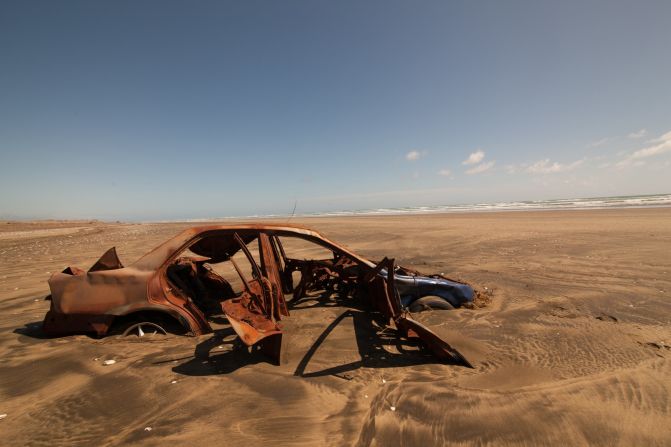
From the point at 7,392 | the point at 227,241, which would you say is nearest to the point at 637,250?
the point at 227,241

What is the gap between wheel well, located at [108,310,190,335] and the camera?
3727 mm

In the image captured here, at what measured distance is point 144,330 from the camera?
377 centimetres

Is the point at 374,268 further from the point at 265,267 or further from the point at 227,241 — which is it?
the point at 227,241

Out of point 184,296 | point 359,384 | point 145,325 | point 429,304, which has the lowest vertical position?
point 359,384

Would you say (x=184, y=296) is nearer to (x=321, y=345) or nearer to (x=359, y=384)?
(x=321, y=345)

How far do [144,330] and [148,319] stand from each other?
5.5 inches

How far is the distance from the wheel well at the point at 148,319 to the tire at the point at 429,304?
315 centimetres

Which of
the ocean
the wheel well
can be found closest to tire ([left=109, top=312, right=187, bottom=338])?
the wheel well

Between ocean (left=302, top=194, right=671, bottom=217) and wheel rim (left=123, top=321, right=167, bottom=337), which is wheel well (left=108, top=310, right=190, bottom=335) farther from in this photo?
ocean (left=302, top=194, right=671, bottom=217)

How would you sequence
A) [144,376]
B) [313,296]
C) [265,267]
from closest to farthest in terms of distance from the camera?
[144,376] → [265,267] → [313,296]

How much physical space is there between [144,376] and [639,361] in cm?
506

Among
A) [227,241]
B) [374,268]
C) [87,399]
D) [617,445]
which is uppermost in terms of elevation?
[227,241]

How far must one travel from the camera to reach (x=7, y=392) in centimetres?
271

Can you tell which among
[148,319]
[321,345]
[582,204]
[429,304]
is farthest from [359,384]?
[582,204]
